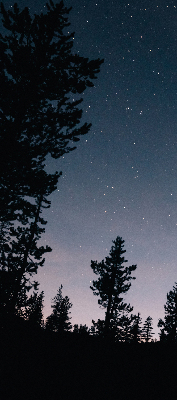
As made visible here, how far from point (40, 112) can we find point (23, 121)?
2.51 ft

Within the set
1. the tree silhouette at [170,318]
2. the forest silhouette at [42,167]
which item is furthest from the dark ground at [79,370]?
the tree silhouette at [170,318]

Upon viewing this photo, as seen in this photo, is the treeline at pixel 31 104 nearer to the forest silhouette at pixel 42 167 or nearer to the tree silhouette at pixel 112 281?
the forest silhouette at pixel 42 167

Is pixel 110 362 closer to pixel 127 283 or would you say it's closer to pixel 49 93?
pixel 49 93

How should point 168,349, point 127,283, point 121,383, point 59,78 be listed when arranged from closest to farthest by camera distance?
point 121,383
point 59,78
point 168,349
point 127,283

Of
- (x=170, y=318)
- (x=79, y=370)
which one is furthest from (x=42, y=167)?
(x=170, y=318)

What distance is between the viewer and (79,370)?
717 centimetres

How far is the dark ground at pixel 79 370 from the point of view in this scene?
227 inches

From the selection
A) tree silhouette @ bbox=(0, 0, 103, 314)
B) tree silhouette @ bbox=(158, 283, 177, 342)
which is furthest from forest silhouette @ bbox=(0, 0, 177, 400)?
A: tree silhouette @ bbox=(158, 283, 177, 342)

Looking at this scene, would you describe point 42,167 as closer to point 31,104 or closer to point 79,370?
point 31,104

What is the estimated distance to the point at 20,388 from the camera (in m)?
5.53

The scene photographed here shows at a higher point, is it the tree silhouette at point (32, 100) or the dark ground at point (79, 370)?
the tree silhouette at point (32, 100)

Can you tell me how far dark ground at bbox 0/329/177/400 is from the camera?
576 cm

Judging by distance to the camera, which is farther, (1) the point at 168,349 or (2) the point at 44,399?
(1) the point at 168,349

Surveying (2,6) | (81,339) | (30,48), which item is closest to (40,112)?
(30,48)
